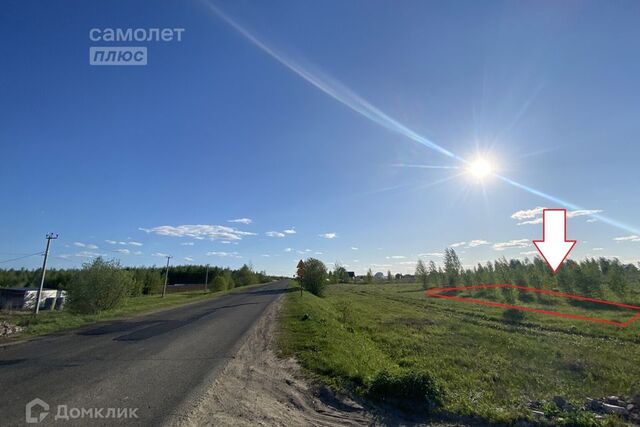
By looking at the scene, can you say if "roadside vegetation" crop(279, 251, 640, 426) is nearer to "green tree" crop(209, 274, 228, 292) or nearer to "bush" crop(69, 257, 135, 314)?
"bush" crop(69, 257, 135, 314)

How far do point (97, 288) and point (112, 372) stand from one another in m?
20.3

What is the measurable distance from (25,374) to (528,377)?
15.3m

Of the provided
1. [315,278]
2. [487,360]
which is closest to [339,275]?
[315,278]

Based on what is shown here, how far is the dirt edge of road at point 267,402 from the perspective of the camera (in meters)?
5.86

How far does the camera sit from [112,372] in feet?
26.9

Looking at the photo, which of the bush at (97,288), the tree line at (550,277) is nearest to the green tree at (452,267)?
the tree line at (550,277)

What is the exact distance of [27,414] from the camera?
18.4ft

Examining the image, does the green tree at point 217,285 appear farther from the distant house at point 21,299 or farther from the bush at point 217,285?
the distant house at point 21,299

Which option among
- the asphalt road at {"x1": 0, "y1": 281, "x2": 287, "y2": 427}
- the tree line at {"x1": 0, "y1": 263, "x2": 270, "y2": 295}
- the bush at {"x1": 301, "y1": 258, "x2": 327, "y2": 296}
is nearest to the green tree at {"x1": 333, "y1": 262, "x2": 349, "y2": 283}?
the tree line at {"x1": 0, "y1": 263, "x2": 270, "y2": 295}

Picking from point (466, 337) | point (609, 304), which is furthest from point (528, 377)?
point (609, 304)

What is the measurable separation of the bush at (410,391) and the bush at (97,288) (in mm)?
25536

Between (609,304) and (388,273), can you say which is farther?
(388,273)

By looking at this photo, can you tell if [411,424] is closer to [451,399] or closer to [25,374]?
[451,399]

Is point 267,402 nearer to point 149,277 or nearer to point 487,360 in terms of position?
point 487,360
